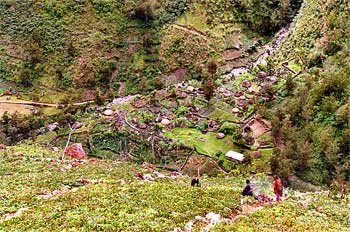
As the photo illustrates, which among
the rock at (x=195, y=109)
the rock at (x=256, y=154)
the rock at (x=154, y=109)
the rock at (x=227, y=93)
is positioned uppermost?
the rock at (x=227, y=93)

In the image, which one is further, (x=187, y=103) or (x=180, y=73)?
(x=180, y=73)

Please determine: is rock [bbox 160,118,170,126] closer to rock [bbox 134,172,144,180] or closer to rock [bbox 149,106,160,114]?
rock [bbox 149,106,160,114]

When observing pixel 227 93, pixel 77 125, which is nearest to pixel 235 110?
pixel 227 93

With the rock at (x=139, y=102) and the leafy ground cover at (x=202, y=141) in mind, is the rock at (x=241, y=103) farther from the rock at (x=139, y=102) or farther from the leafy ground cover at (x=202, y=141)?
the rock at (x=139, y=102)

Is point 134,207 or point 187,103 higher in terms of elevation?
point 134,207

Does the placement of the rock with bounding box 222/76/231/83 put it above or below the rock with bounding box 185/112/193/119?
above

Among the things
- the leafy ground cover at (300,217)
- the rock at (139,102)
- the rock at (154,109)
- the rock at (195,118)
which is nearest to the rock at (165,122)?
the rock at (154,109)

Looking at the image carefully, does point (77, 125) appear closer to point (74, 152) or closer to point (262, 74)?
point (74, 152)

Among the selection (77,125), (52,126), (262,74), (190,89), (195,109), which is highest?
(262,74)

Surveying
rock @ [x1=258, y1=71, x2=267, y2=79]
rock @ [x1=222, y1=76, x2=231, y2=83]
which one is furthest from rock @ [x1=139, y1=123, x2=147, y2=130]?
rock @ [x1=258, y1=71, x2=267, y2=79]

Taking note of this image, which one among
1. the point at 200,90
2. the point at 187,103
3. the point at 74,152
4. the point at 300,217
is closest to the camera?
the point at 300,217

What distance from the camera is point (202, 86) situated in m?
50.3

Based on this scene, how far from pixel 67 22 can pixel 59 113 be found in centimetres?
1657

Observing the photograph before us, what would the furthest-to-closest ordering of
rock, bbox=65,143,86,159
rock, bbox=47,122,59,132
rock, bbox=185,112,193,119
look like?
rock, bbox=47,122,59,132, rock, bbox=185,112,193,119, rock, bbox=65,143,86,159
